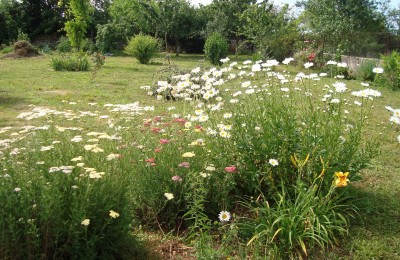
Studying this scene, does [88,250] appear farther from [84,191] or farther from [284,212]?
[284,212]

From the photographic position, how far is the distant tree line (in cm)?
1559

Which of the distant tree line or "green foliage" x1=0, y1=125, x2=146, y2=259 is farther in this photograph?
the distant tree line

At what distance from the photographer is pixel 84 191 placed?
216cm

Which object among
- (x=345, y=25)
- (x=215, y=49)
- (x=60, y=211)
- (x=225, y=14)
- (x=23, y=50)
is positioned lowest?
(x=60, y=211)

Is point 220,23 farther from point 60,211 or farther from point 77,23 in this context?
point 60,211

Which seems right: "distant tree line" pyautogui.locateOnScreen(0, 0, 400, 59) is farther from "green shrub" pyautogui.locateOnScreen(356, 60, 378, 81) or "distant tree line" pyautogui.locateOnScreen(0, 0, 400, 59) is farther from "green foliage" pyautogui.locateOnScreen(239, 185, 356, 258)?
"green foliage" pyautogui.locateOnScreen(239, 185, 356, 258)

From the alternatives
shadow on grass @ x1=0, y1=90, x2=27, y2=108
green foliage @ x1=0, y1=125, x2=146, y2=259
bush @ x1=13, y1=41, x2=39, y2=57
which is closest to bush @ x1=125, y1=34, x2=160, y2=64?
bush @ x1=13, y1=41, x2=39, y2=57

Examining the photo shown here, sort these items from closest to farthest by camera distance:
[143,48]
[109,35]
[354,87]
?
[354,87]
[143,48]
[109,35]

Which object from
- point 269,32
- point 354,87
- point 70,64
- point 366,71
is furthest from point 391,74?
point 70,64

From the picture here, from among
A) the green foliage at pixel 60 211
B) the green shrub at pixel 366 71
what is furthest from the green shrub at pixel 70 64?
the green foliage at pixel 60 211

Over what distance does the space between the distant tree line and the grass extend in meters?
3.75

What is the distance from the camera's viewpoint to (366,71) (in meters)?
12.2

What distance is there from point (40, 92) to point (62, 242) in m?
7.54

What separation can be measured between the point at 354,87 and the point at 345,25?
6553mm
